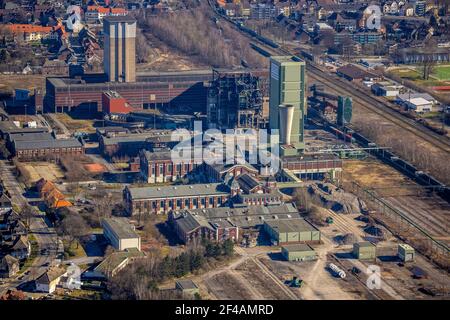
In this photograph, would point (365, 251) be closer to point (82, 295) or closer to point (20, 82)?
point (82, 295)

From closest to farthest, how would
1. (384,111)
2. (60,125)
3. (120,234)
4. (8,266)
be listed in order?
(8,266), (120,234), (60,125), (384,111)

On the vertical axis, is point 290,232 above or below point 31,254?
above

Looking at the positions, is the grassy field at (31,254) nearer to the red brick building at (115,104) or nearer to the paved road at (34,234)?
the paved road at (34,234)

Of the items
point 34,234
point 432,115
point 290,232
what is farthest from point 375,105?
point 34,234

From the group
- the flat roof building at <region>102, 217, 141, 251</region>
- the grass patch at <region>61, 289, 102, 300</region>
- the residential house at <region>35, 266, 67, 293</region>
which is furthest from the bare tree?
the grass patch at <region>61, 289, 102, 300</region>

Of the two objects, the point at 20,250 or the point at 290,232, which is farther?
the point at 290,232

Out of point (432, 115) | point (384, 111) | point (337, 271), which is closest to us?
point (337, 271)

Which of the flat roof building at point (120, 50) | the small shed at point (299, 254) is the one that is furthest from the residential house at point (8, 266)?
the flat roof building at point (120, 50)
